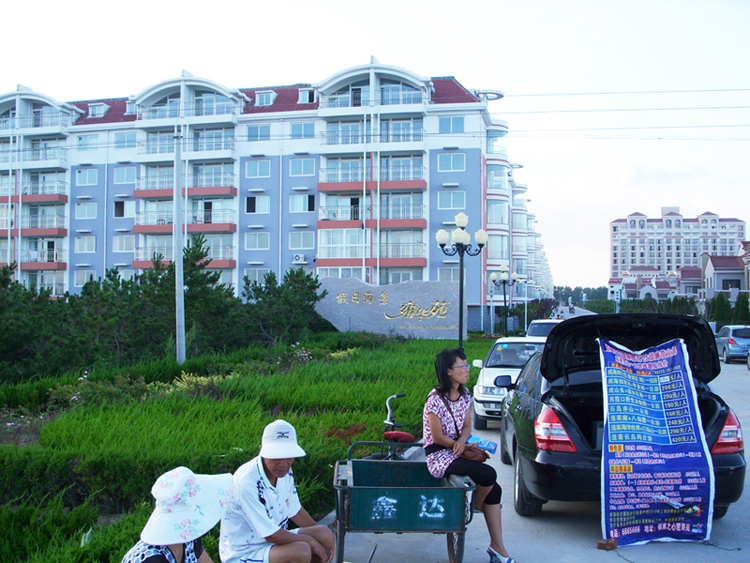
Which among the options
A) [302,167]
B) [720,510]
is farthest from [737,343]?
[302,167]

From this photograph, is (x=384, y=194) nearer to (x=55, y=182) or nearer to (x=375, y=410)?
(x=55, y=182)

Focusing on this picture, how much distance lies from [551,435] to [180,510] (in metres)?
3.49

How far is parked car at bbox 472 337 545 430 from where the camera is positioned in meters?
11.4

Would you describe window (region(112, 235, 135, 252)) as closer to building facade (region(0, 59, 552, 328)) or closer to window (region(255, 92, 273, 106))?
building facade (region(0, 59, 552, 328))

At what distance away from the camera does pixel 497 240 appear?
49.3 m

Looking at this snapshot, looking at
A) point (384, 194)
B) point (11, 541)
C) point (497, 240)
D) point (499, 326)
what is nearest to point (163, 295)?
point (11, 541)

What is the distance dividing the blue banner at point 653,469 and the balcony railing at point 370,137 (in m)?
38.2

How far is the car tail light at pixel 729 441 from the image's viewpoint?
5684 mm

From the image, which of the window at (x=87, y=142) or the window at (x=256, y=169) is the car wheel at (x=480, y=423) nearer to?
the window at (x=256, y=169)

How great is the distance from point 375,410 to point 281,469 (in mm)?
Answer: 6723

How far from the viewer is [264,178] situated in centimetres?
4612

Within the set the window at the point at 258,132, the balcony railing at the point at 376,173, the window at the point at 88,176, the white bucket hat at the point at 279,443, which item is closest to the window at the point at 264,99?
the window at the point at 258,132

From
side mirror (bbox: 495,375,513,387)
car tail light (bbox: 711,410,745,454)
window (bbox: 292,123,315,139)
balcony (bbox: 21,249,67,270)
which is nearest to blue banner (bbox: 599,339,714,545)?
car tail light (bbox: 711,410,745,454)

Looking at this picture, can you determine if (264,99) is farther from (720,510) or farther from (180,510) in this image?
(180,510)
